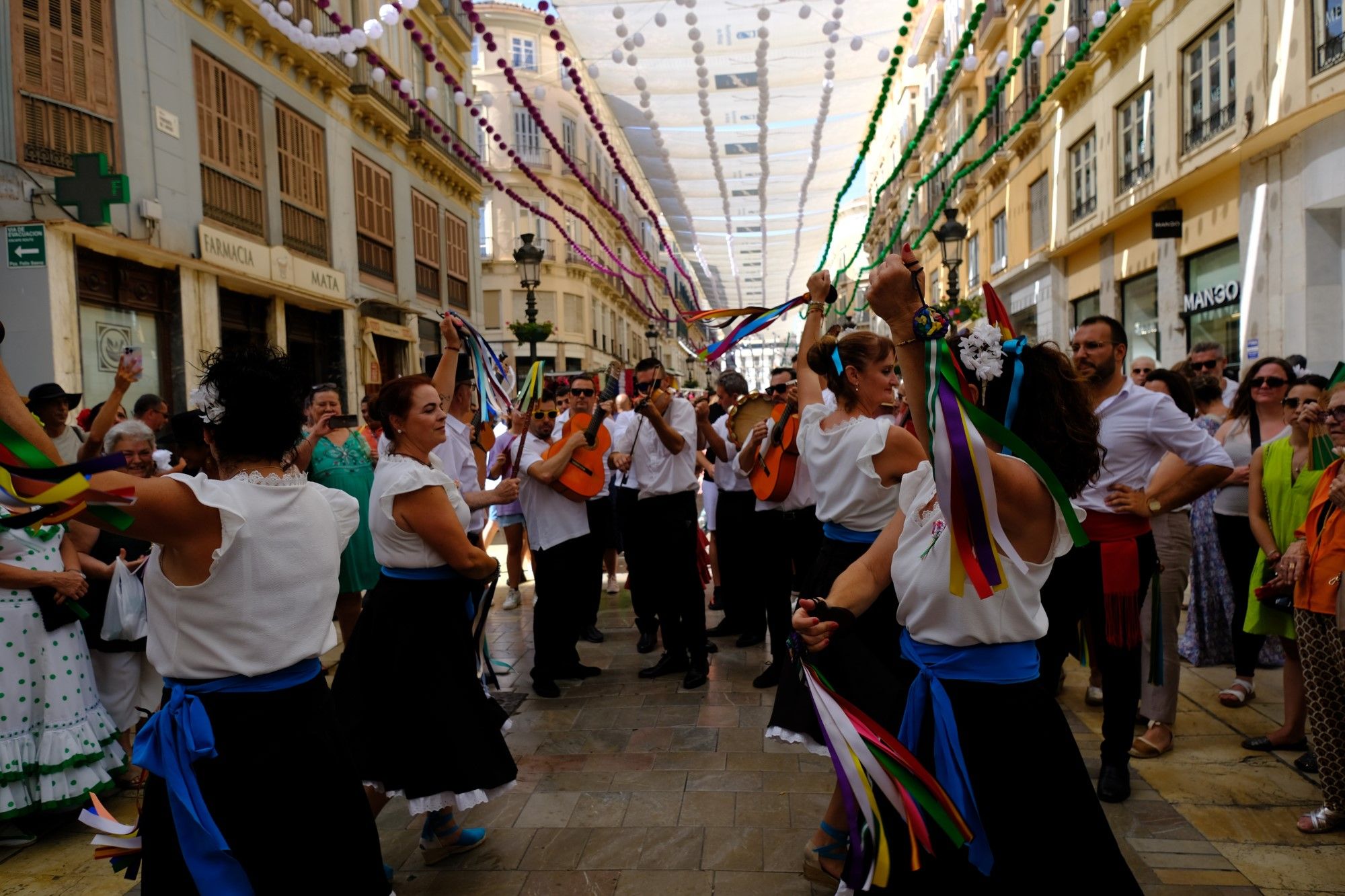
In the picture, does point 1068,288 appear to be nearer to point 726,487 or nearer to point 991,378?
point 726,487

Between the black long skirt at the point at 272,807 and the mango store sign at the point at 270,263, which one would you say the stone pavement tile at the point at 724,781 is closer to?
the black long skirt at the point at 272,807

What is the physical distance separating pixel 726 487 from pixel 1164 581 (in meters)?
3.25

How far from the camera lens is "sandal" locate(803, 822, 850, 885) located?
323 cm

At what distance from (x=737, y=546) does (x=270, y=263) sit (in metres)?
10.6

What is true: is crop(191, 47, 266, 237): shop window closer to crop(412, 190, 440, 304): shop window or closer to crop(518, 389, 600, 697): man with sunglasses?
crop(412, 190, 440, 304): shop window

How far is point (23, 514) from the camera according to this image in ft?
6.15

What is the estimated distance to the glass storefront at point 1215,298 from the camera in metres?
13.1

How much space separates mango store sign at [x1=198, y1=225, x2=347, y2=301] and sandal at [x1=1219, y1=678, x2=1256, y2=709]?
1263cm

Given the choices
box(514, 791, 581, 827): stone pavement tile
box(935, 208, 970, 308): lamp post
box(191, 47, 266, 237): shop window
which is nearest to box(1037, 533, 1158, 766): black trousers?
box(514, 791, 581, 827): stone pavement tile

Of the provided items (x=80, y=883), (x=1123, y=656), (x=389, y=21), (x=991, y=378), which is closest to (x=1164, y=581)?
(x=1123, y=656)

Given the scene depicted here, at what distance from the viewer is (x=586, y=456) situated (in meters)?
6.39

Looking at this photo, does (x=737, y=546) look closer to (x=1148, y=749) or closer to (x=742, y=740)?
(x=742, y=740)

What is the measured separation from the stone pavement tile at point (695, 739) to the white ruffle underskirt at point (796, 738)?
1.28m

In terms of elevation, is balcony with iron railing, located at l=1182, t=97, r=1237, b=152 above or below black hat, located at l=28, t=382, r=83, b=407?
above
